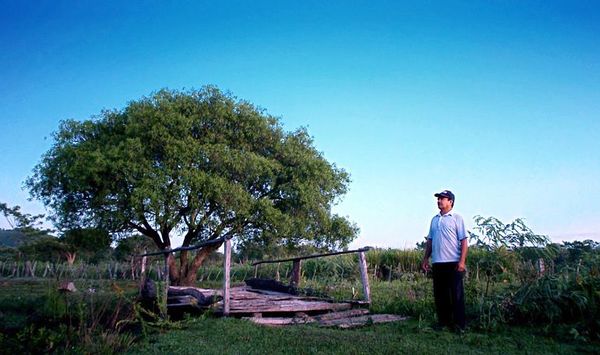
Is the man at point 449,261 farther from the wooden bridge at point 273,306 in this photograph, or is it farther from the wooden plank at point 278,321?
the wooden plank at point 278,321

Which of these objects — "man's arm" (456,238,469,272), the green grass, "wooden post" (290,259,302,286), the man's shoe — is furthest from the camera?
"wooden post" (290,259,302,286)

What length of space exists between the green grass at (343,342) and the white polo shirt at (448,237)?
1112mm

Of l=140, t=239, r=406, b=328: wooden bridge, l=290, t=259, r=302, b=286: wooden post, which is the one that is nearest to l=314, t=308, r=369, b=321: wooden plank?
l=140, t=239, r=406, b=328: wooden bridge

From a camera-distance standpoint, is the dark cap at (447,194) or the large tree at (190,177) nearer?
the dark cap at (447,194)

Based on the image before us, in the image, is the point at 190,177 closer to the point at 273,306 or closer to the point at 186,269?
the point at 186,269

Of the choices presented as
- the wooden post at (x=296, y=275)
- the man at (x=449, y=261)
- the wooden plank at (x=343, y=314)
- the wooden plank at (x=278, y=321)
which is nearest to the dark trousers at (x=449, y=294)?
the man at (x=449, y=261)

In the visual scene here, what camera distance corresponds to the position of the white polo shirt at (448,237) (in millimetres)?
7406

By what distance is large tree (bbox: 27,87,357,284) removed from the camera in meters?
17.9

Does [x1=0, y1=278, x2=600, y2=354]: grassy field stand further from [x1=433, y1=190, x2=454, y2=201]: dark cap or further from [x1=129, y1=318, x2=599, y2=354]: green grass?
[x1=433, y1=190, x2=454, y2=201]: dark cap

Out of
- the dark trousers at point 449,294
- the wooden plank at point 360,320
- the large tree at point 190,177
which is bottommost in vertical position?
the wooden plank at point 360,320

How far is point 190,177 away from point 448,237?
12061 mm

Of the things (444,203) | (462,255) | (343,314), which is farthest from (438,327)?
(343,314)

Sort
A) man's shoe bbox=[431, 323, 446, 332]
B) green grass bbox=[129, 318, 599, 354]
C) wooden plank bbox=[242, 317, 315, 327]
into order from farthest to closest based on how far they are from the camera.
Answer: wooden plank bbox=[242, 317, 315, 327]
man's shoe bbox=[431, 323, 446, 332]
green grass bbox=[129, 318, 599, 354]

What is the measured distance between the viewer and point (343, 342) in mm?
6332
